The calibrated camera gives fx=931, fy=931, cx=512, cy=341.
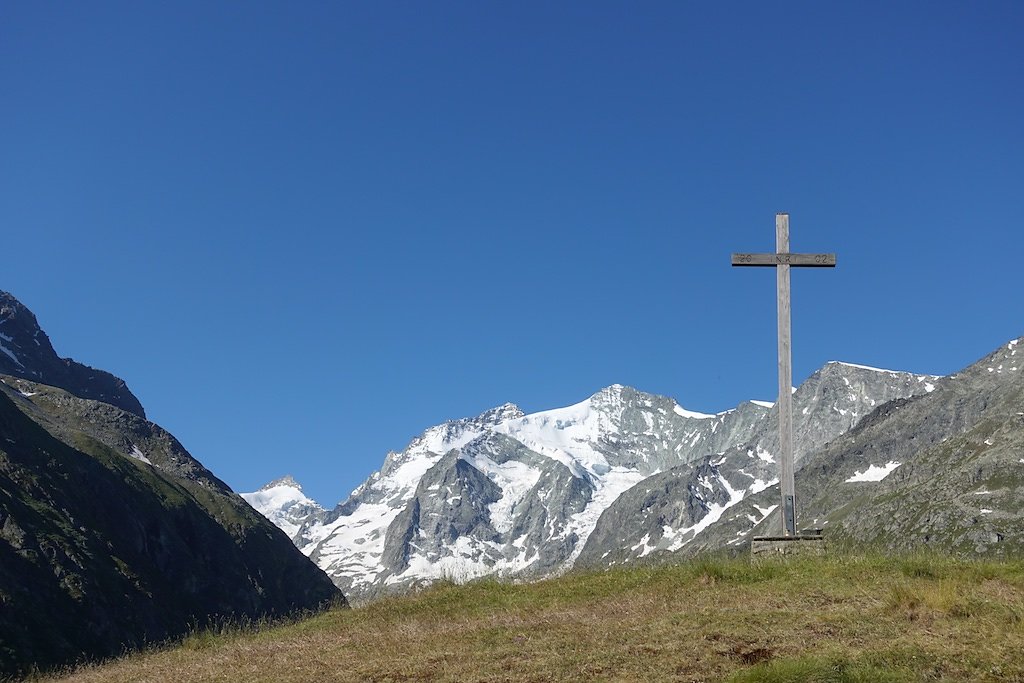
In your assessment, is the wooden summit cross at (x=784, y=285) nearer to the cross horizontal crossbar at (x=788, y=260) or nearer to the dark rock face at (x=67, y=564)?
the cross horizontal crossbar at (x=788, y=260)

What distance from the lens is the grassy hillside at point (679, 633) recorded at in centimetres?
1209

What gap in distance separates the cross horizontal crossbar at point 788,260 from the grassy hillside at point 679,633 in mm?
8980

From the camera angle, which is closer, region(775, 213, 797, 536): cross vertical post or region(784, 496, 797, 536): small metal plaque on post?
region(784, 496, 797, 536): small metal plaque on post

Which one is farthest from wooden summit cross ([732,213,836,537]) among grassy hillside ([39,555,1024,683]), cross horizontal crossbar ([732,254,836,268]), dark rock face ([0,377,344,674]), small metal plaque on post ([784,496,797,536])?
dark rock face ([0,377,344,674])

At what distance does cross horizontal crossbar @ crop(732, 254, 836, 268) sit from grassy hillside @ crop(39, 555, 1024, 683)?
8.98m

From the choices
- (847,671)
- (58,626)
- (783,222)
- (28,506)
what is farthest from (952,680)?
(28,506)

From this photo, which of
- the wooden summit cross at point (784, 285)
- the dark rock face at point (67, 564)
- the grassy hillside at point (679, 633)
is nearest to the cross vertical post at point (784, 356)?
the wooden summit cross at point (784, 285)

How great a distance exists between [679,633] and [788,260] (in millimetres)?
14743

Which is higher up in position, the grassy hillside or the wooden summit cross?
the wooden summit cross

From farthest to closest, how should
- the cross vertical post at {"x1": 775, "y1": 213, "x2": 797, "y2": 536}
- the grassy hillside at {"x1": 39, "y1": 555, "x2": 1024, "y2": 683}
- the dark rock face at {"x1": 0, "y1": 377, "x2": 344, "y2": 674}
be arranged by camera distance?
the dark rock face at {"x1": 0, "y1": 377, "x2": 344, "y2": 674}, the cross vertical post at {"x1": 775, "y1": 213, "x2": 797, "y2": 536}, the grassy hillside at {"x1": 39, "y1": 555, "x2": 1024, "y2": 683}

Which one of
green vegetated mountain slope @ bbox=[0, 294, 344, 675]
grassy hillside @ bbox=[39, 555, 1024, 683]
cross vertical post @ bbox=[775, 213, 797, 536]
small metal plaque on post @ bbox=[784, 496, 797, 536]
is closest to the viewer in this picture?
grassy hillside @ bbox=[39, 555, 1024, 683]

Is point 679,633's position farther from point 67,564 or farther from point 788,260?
point 67,564

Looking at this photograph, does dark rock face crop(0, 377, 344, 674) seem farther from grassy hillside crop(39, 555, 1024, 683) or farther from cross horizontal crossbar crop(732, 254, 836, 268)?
grassy hillside crop(39, 555, 1024, 683)

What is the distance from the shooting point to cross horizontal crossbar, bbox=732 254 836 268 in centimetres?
2592
